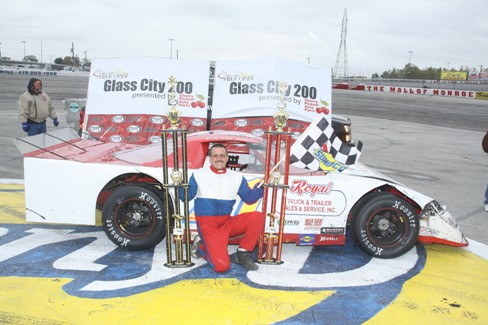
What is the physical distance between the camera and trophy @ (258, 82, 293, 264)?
13.4ft

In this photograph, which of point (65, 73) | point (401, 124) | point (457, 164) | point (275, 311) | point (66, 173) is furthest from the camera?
point (65, 73)

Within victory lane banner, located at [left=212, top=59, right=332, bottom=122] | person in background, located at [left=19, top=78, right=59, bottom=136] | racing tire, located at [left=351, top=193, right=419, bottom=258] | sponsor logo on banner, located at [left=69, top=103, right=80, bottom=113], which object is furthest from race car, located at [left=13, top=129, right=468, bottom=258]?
sponsor logo on banner, located at [left=69, top=103, right=80, bottom=113]

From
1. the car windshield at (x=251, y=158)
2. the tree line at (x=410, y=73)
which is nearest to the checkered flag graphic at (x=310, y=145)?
the car windshield at (x=251, y=158)

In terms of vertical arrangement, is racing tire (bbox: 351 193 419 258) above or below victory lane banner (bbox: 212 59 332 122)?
below

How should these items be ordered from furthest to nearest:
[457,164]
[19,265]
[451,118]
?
[451,118] < [457,164] < [19,265]

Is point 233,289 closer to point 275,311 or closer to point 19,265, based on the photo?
point 275,311

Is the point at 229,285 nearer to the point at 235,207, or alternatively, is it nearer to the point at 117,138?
the point at 235,207

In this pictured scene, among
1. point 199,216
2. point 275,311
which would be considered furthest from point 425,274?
point 199,216

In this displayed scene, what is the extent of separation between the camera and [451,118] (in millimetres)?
19531

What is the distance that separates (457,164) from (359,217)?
6273mm

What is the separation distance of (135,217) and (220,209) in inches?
35.5

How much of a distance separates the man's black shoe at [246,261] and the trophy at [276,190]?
172mm

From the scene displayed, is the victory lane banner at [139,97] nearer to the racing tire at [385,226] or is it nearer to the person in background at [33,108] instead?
the person in background at [33,108]

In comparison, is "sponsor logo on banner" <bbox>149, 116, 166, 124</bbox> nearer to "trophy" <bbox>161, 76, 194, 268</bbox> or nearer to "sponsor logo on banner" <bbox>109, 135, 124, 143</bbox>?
"sponsor logo on banner" <bbox>109, 135, 124, 143</bbox>
